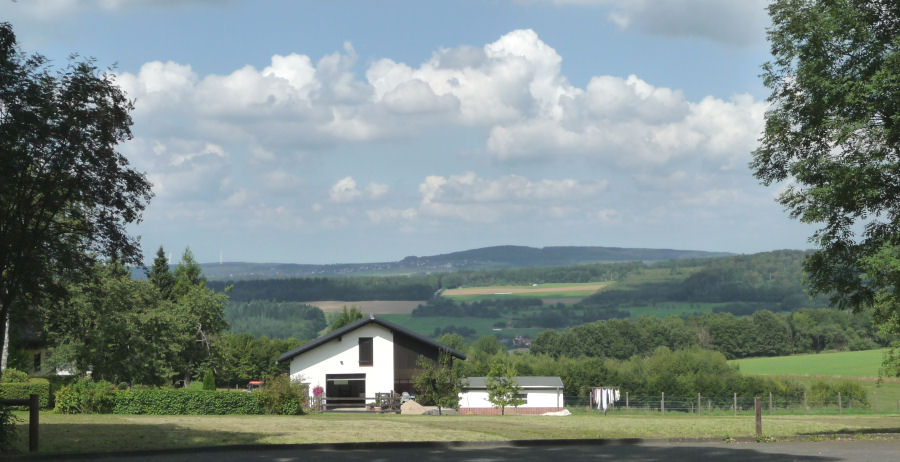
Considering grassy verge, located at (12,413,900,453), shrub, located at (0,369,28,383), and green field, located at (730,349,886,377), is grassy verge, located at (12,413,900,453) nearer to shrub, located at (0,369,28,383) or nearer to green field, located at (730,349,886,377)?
shrub, located at (0,369,28,383)

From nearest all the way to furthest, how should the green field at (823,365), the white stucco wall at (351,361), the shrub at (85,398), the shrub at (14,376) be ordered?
the shrub at (85,398), the shrub at (14,376), the white stucco wall at (351,361), the green field at (823,365)

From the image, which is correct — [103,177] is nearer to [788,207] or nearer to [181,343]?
[788,207]

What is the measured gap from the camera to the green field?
10829cm

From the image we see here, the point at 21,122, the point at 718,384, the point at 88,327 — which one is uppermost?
the point at 21,122

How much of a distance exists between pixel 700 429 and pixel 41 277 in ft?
59.4

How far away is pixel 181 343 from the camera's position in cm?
5891

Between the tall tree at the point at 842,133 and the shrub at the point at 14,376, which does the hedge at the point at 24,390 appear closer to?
the shrub at the point at 14,376

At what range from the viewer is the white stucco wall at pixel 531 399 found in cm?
6981

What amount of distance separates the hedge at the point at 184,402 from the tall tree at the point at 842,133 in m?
23.3

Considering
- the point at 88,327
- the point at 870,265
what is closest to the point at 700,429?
the point at 870,265

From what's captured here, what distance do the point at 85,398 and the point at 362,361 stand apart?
25.4 m

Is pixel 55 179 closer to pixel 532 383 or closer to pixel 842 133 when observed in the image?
pixel 842 133

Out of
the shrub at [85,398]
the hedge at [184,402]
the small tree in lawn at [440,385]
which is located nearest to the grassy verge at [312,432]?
the shrub at [85,398]

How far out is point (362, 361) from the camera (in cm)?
5962
